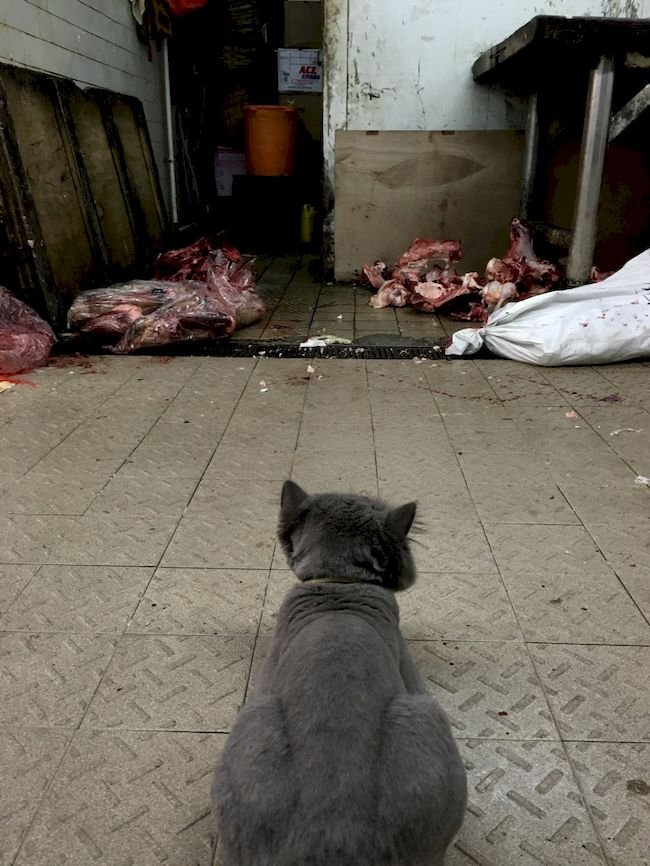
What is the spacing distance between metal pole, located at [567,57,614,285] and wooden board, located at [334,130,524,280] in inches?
81.0

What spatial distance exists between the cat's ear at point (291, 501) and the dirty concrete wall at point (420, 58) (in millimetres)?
7548

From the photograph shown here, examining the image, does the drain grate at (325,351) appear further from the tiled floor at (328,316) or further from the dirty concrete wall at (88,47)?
the dirty concrete wall at (88,47)

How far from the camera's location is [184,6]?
31.4 feet

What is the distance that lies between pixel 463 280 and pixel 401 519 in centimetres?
596

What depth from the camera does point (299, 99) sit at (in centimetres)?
1160

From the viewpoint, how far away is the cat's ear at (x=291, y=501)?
5.71 feet

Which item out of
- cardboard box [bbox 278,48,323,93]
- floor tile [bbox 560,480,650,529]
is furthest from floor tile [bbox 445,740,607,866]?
cardboard box [bbox 278,48,323,93]

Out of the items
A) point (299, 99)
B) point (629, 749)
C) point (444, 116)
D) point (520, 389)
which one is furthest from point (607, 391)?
point (299, 99)

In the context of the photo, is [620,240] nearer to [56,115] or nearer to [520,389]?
[520,389]

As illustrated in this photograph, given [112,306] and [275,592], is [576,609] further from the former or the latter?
[112,306]

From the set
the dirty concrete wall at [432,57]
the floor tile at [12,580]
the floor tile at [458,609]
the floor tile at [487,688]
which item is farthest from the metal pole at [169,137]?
the floor tile at [487,688]

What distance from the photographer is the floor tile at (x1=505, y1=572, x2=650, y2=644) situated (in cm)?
241

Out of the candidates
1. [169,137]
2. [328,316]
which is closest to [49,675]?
[328,316]

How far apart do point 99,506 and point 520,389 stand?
3027 mm
